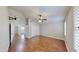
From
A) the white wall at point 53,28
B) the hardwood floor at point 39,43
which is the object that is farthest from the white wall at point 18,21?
the white wall at point 53,28

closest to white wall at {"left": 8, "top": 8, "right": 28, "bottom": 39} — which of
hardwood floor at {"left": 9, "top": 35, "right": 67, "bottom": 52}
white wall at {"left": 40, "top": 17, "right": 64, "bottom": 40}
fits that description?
hardwood floor at {"left": 9, "top": 35, "right": 67, "bottom": 52}

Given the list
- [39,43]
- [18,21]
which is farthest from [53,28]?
[18,21]

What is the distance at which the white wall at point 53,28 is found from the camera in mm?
1761

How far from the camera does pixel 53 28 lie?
6.14 feet

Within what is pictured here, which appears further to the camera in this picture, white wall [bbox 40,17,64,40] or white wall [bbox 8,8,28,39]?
white wall [bbox 40,17,64,40]

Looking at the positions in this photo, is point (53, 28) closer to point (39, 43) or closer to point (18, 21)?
point (39, 43)

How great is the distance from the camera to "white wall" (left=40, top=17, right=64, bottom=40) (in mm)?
1761

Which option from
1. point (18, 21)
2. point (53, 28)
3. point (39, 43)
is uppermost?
point (18, 21)

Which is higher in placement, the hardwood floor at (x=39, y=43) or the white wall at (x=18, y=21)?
the white wall at (x=18, y=21)

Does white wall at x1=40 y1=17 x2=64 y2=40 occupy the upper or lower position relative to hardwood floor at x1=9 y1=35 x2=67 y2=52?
upper

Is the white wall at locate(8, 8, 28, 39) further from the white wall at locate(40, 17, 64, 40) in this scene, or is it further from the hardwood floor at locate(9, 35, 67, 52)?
the white wall at locate(40, 17, 64, 40)

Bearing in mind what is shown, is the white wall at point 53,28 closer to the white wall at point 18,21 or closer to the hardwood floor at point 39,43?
the hardwood floor at point 39,43
